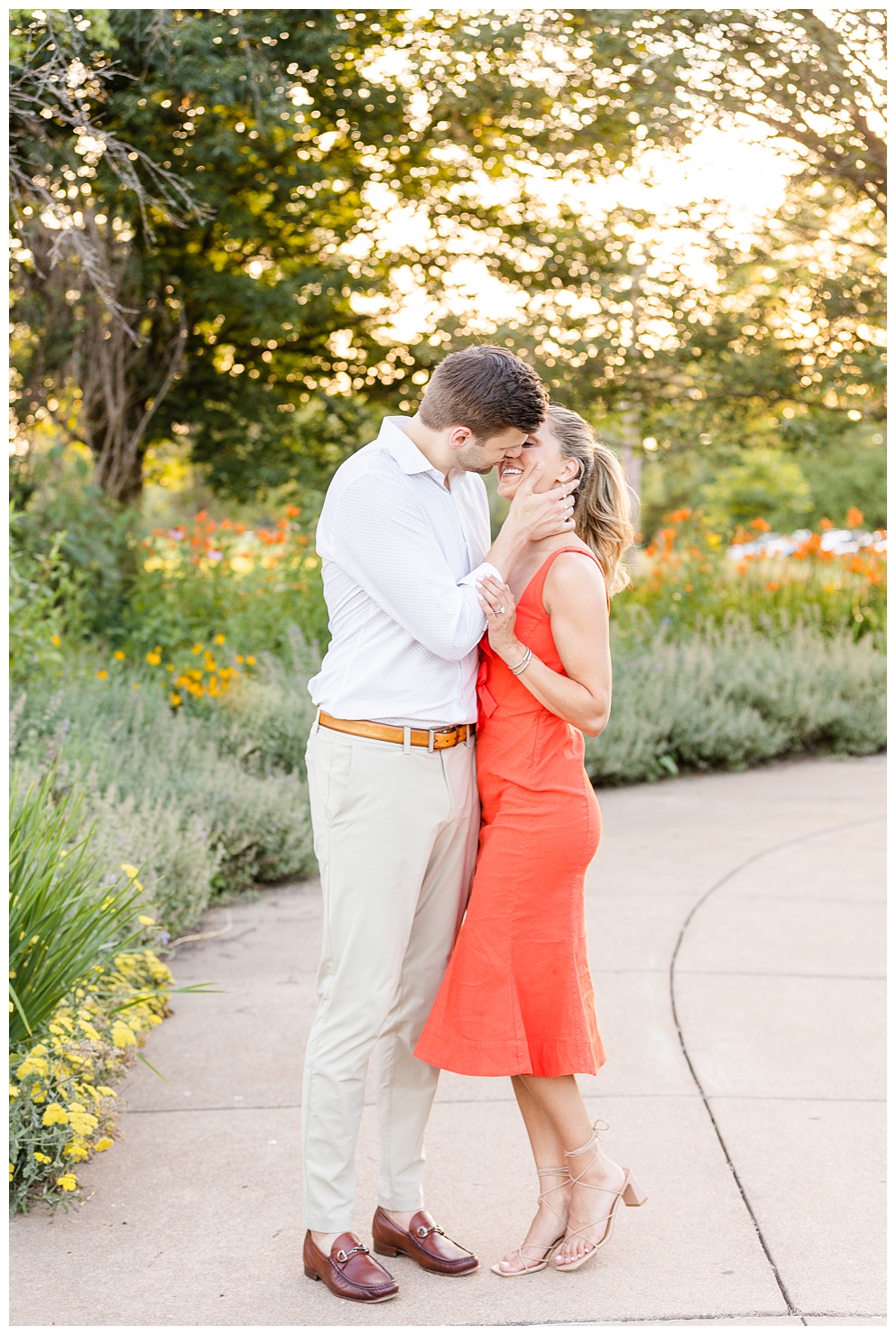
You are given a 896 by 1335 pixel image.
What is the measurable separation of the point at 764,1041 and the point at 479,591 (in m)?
2.12

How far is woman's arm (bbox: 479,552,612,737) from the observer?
274 cm

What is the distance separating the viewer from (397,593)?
2.61 metres

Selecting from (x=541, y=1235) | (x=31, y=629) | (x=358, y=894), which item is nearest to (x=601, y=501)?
(x=358, y=894)

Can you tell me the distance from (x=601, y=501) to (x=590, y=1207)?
1.59 meters

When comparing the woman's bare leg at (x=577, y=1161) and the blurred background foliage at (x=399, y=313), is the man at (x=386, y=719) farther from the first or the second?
the blurred background foliage at (x=399, y=313)

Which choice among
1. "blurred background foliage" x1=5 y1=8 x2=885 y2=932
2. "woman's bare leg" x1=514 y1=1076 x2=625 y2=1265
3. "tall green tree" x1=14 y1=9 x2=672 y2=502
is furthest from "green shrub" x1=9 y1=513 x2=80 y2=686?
"woman's bare leg" x1=514 y1=1076 x2=625 y2=1265

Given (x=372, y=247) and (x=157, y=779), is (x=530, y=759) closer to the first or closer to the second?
(x=157, y=779)

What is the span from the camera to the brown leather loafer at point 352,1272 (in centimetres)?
268

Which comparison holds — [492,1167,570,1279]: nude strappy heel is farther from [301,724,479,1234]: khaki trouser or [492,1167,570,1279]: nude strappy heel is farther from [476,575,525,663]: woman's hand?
[476,575,525,663]: woman's hand

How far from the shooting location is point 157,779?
5.67m

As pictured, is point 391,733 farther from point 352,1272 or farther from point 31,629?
point 31,629

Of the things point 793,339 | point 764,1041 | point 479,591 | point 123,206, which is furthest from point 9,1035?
point 793,339

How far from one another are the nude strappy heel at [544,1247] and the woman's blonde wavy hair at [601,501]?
52.5 inches

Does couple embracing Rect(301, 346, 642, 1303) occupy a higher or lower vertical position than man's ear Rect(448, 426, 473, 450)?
lower
